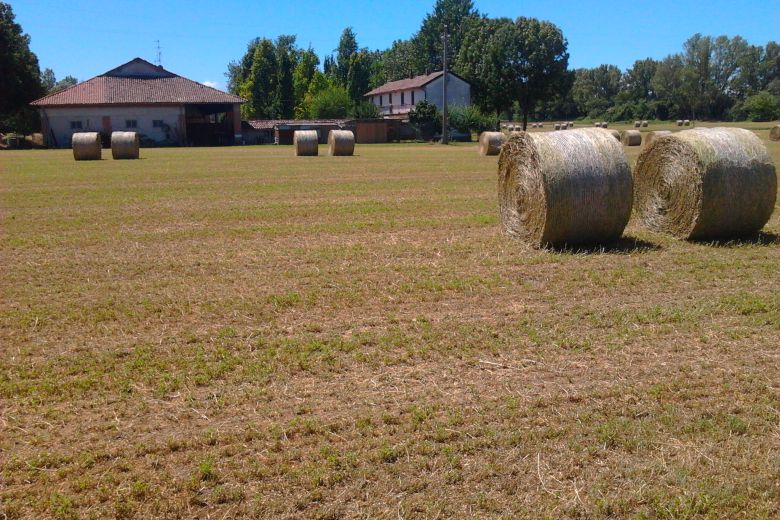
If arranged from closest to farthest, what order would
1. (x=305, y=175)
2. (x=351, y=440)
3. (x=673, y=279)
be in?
(x=351, y=440) → (x=673, y=279) → (x=305, y=175)

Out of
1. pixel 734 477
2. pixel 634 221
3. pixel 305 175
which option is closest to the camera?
pixel 734 477

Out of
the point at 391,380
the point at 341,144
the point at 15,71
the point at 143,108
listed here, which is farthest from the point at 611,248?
the point at 15,71

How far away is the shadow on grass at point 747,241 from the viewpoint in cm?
1065

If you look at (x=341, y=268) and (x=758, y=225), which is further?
(x=758, y=225)

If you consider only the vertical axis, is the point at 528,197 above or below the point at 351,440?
above

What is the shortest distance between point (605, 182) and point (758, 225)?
8.89 ft

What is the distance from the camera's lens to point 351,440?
466cm

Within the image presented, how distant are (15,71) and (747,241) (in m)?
65.1

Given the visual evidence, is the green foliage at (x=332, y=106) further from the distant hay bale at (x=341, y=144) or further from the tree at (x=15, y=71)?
the distant hay bale at (x=341, y=144)

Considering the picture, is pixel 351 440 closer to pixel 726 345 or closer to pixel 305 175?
pixel 726 345

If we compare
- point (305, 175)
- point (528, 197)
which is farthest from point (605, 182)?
point (305, 175)

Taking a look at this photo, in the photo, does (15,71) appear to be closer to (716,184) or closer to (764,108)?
(716,184)

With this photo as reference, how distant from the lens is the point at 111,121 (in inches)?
2451

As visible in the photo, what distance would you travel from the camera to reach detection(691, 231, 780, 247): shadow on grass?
10.6 meters
